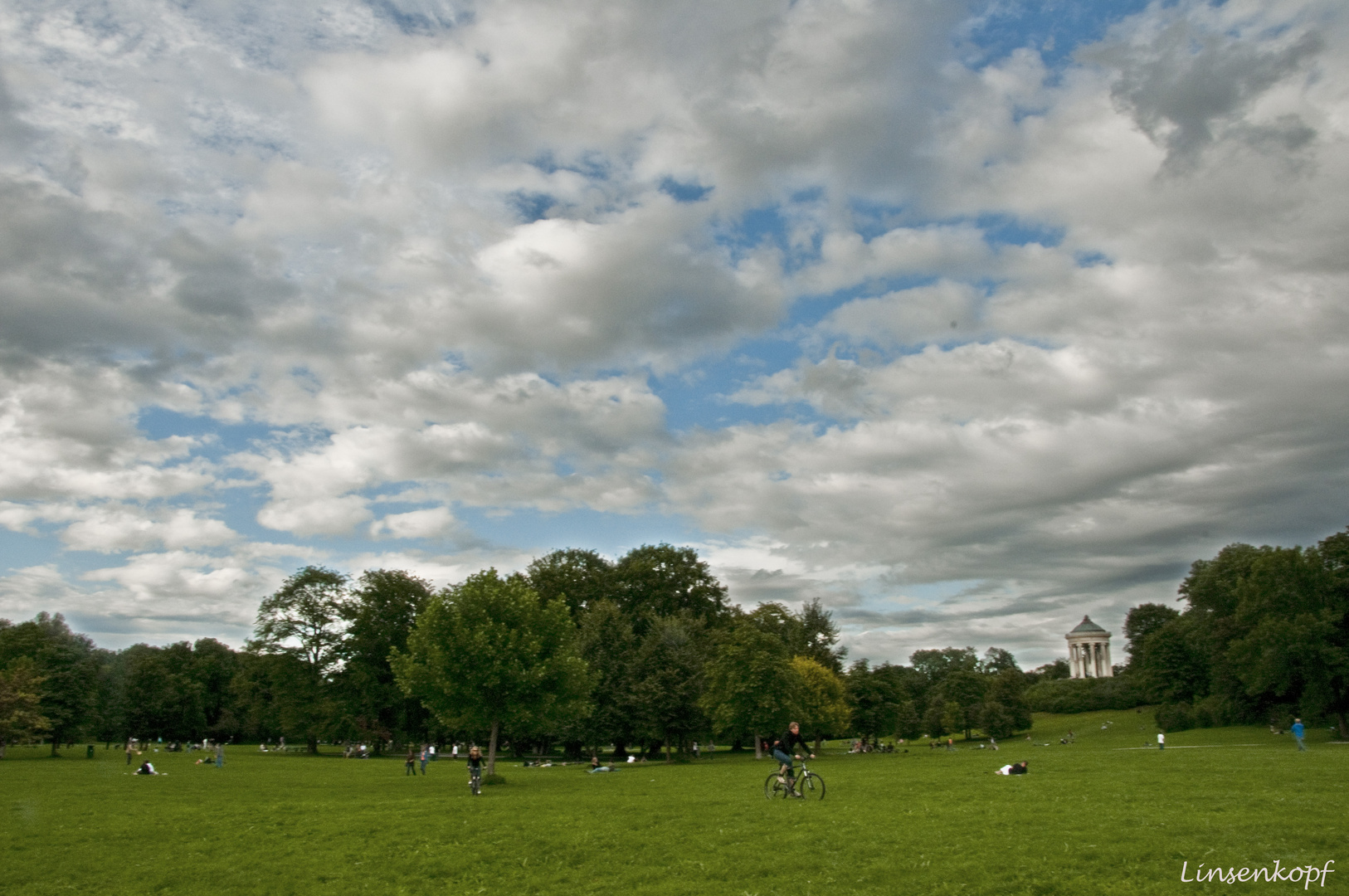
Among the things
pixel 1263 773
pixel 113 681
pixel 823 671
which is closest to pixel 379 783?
pixel 1263 773

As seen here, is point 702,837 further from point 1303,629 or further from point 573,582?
point 573,582

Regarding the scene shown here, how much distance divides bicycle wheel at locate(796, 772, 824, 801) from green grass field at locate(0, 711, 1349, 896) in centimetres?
98

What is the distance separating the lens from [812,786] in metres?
29.5

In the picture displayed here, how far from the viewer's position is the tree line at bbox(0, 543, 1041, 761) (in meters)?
46.4

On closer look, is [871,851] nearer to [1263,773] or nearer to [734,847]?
[734,847]

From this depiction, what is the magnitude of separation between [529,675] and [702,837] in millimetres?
25319

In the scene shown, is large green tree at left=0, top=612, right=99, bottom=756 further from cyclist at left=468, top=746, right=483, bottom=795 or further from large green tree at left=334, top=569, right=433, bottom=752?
cyclist at left=468, top=746, right=483, bottom=795

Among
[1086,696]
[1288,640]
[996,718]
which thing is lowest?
[1086,696]

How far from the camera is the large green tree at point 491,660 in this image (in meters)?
44.8

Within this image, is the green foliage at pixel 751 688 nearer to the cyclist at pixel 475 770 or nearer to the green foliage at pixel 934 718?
the cyclist at pixel 475 770

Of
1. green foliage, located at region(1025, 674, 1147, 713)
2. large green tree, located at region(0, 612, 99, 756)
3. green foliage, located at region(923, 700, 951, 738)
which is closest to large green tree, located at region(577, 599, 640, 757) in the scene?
large green tree, located at region(0, 612, 99, 756)

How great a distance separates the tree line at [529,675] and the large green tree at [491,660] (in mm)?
Answer: 100

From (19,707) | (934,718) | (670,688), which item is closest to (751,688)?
(670,688)

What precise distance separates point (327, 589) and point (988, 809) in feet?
268
